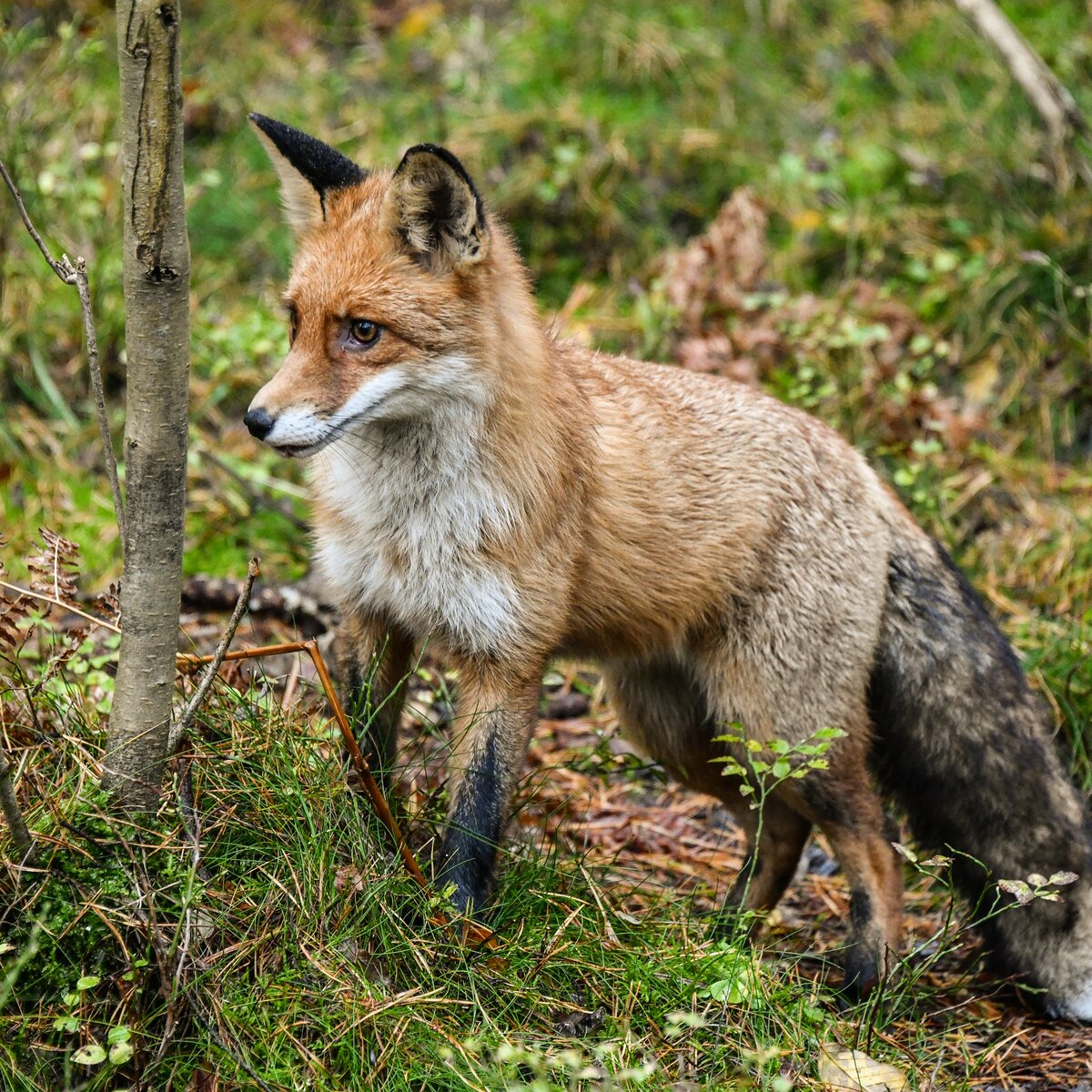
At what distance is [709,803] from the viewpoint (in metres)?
5.68

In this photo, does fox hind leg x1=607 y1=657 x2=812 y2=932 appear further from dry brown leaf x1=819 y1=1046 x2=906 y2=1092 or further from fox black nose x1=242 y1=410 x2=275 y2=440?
fox black nose x1=242 y1=410 x2=275 y2=440

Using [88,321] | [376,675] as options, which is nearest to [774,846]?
[376,675]

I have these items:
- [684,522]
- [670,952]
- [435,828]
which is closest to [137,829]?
[435,828]

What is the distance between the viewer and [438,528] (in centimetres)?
396

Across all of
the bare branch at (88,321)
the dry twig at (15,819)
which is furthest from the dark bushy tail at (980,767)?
the dry twig at (15,819)

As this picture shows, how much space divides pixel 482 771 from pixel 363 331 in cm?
136

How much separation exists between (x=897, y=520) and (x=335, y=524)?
86.1 inches

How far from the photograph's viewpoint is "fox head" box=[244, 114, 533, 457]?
3.61 metres

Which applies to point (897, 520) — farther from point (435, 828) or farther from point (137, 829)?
point (137, 829)

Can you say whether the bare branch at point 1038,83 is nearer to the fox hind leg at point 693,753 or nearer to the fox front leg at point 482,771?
the fox hind leg at point 693,753

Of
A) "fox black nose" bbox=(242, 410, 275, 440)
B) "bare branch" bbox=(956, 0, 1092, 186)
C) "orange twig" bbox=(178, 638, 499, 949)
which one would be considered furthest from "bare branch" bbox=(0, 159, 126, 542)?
"bare branch" bbox=(956, 0, 1092, 186)

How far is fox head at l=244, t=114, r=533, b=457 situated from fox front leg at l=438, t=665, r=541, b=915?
892 mm

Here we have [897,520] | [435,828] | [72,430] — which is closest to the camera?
[435,828]

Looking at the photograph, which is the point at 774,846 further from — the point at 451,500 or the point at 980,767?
the point at 451,500
